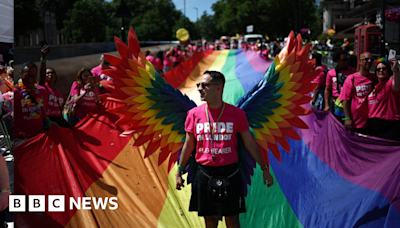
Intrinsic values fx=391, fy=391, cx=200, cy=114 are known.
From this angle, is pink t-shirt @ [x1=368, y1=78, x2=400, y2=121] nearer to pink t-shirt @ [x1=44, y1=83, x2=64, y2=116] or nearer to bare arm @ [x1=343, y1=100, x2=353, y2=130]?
bare arm @ [x1=343, y1=100, x2=353, y2=130]

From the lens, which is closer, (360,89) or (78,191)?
(78,191)

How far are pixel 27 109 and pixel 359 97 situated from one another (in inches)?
177

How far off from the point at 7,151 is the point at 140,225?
1712 millimetres

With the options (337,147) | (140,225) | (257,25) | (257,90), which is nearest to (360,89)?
(337,147)

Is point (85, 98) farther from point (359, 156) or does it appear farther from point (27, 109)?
point (359, 156)

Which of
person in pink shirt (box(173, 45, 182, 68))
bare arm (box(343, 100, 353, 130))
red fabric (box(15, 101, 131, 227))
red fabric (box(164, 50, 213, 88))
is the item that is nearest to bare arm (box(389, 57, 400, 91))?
bare arm (box(343, 100, 353, 130))

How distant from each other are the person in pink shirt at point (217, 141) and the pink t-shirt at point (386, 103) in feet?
8.70

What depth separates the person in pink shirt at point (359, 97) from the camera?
18.0 feet

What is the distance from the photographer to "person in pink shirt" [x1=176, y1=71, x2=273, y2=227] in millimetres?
3453

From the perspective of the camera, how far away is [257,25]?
6131cm

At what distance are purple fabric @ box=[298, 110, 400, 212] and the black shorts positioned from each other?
5.58 feet

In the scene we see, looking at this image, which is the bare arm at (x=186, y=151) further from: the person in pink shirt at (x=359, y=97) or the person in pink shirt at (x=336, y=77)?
the person in pink shirt at (x=336, y=77)

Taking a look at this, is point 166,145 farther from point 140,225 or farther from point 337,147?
point 337,147

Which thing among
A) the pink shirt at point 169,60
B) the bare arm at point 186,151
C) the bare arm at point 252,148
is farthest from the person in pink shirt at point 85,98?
the pink shirt at point 169,60
